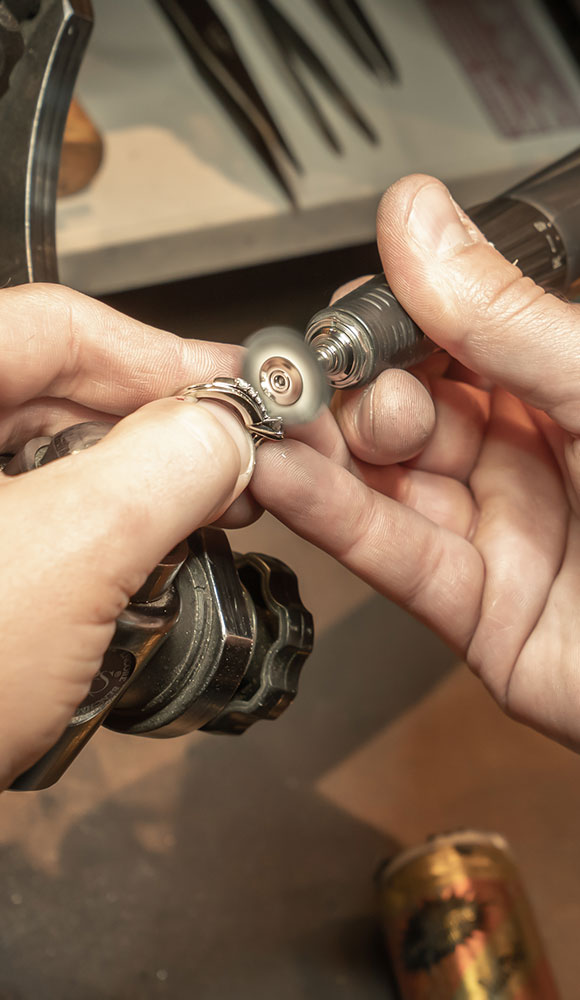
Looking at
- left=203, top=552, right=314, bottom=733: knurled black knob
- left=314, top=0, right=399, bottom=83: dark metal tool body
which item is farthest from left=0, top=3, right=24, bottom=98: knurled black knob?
left=314, top=0, right=399, bottom=83: dark metal tool body

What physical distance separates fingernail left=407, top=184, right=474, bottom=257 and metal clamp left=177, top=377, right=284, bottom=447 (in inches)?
6.6

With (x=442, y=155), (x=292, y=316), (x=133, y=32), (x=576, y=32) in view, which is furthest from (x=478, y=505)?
(x=576, y=32)

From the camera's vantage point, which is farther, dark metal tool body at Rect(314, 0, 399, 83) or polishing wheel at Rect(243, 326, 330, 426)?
dark metal tool body at Rect(314, 0, 399, 83)

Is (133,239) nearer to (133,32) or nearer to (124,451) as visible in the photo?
(133,32)

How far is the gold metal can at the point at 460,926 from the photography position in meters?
0.76

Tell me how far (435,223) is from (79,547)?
330 mm

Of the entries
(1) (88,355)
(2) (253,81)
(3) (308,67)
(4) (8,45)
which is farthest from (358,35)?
(1) (88,355)

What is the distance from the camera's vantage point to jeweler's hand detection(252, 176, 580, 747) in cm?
54

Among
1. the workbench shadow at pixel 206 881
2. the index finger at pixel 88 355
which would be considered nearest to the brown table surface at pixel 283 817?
the workbench shadow at pixel 206 881

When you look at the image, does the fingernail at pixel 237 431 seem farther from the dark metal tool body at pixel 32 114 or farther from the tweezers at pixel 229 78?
the tweezers at pixel 229 78

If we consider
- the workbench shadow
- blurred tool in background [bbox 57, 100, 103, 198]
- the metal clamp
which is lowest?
the workbench shadow

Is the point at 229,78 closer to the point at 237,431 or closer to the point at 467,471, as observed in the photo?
the point at 467,471

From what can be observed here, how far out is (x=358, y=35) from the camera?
1154 mm

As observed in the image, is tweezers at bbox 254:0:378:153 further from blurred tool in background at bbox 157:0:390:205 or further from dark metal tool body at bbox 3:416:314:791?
dark metal tool body at bbox 3:416:314:791
